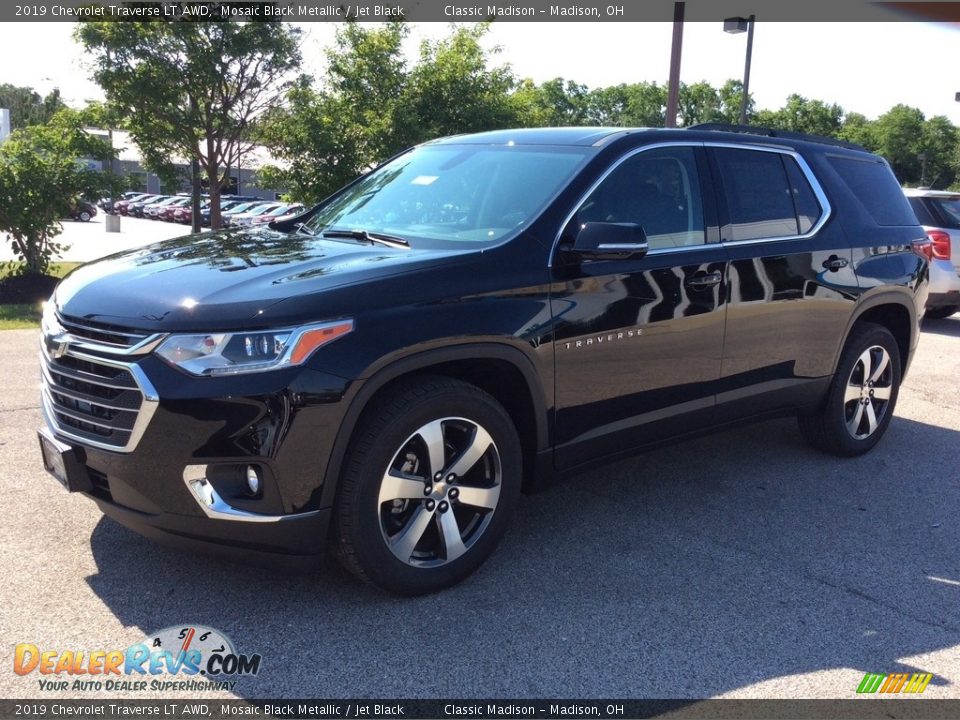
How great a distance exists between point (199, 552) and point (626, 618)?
5.30ft

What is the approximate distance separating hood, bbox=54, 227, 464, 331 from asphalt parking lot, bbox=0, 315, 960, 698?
1.09 metres

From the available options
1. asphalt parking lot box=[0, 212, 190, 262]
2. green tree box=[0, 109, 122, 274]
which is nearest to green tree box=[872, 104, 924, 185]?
A: asphalt parking lot box=[0, 212, 190, 262]

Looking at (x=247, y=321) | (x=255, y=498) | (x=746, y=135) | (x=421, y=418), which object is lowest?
(x=255, y=498)

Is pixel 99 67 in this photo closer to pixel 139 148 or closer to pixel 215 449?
pixel 139 148

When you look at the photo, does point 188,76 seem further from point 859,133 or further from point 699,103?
point 859,133

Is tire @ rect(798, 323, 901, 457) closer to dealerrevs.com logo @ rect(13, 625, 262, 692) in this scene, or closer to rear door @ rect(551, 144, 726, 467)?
rear door @ rect(551, 144, 726, 467)

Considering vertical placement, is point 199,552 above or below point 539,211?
below

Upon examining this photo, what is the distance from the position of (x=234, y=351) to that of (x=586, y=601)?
170cm

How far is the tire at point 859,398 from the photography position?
5.48 meters

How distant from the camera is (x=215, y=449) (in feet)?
10.1

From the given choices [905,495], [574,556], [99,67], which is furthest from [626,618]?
[99,67]

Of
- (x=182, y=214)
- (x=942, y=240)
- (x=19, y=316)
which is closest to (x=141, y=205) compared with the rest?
(x=182, y=214)

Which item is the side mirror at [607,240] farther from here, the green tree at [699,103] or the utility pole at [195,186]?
the green tree at [699,103]

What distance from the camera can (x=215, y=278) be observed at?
3363mm
